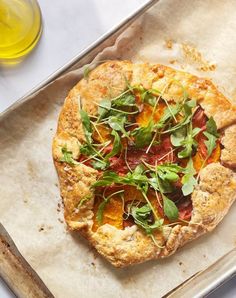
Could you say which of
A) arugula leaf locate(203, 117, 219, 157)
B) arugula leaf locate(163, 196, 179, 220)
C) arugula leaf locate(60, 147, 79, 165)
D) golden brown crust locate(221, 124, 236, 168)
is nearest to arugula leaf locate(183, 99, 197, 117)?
arugula leaf locate(203, 117, 219, 157)

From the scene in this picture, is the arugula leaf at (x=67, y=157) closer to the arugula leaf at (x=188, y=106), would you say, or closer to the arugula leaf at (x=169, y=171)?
the arugula leaf at (x=169, y=171)

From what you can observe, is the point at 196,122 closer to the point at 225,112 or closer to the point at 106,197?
the point at 225,112

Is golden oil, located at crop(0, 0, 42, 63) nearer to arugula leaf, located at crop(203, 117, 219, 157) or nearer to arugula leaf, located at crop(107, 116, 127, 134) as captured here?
arugula leaf, located at crop(107, 116, 127, 134)

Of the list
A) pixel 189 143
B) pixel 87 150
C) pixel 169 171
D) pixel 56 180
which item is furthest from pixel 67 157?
pixel 189 143

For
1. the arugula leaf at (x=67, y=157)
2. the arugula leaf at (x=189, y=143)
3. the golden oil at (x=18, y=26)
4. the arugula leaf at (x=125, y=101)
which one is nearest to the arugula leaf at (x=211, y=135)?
the arugula leaf at (x=189, y=143)

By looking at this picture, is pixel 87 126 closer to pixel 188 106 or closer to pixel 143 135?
pixel 143 135
